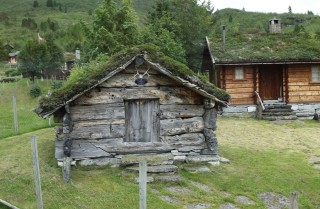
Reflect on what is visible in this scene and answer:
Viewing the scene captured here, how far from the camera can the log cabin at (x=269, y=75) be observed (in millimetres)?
23531

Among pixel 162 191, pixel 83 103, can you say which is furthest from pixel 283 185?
pixel 83 103

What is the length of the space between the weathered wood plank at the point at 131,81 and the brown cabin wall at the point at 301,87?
14.9m

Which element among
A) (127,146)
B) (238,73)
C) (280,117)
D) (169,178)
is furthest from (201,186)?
(238,73)

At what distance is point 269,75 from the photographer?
2564cm

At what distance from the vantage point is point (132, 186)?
10383 millimetres

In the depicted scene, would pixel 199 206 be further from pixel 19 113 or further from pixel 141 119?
pixel 19 113

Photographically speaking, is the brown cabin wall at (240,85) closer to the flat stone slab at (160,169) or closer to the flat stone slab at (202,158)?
the flat stone slab at (202,158)

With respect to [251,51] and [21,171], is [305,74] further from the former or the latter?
[21,171]

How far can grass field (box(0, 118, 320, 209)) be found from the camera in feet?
31.2

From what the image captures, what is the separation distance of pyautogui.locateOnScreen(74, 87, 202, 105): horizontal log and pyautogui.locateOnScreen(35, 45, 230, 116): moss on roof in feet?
2.15

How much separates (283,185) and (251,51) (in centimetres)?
1466

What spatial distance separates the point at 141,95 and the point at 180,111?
1363 millimetres

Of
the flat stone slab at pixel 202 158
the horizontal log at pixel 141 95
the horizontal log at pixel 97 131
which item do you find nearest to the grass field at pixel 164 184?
the flat stone slab at pixel 202 158

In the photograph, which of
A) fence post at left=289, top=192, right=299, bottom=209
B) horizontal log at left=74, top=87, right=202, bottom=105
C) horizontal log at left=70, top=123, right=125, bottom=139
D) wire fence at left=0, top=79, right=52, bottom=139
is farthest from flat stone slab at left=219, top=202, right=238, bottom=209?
wire fence at left=0, top=79, right=52, bottom=139
